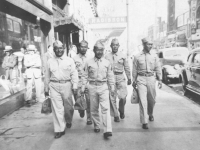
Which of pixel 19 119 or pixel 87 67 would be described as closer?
pixel 87 67

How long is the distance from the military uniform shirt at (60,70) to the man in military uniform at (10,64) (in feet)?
9.89

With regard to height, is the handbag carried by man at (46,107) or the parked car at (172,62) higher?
the parked car at (172,62)

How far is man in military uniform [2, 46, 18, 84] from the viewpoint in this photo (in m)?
6.18

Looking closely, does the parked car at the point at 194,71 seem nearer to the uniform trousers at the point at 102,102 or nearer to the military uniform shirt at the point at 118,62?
the military uniform shirt at the point at 118,62

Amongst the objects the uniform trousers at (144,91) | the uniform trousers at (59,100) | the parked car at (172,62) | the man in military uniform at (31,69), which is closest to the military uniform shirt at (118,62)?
the uniform trousers at (144,91)

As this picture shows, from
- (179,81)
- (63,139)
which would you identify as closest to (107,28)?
(179,81)

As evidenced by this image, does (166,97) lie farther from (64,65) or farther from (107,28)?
(107,28)

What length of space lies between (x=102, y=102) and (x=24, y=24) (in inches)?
212

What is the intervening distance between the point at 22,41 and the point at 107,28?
25462mm

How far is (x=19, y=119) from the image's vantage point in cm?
490

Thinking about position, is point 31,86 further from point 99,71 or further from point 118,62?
point 99,71

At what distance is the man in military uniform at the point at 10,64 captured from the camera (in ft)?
20.3

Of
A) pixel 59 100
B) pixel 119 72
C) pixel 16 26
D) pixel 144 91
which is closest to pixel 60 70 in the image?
→ pixel 59 100

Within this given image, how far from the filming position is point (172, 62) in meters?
11.2
